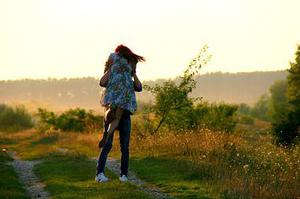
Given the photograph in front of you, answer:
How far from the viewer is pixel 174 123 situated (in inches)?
1064

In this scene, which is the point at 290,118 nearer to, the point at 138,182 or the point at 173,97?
the point at 173,97

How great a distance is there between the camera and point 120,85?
537 inches

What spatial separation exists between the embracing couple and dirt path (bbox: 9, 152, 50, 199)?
147cm

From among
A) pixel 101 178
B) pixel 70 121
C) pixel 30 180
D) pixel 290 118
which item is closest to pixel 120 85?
pixel 101 178

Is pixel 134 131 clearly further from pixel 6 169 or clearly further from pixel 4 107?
pixel 4 107

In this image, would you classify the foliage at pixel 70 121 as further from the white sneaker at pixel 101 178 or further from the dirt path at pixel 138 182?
the white sneaker at pixel 101 178

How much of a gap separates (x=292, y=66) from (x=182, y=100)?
34.5 m

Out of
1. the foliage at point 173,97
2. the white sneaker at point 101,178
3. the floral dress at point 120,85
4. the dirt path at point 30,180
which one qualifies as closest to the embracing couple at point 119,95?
the floral dress at point 120,85

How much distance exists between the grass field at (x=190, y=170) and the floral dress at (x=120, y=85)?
68.0 inches

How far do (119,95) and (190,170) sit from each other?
351 cm

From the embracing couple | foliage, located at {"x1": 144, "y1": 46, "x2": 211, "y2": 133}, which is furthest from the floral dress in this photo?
foliage, located at {"x1": 144, "y1": 46, "x2": 211, "y2": 133}

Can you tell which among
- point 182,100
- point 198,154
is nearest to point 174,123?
point 182,100

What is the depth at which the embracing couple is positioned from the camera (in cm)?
1365

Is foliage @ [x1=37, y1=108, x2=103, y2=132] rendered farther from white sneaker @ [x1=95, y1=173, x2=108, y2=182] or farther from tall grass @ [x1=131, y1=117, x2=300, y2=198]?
white sneaker @ [x1=95, y1=173, x2=108, y2=182]
